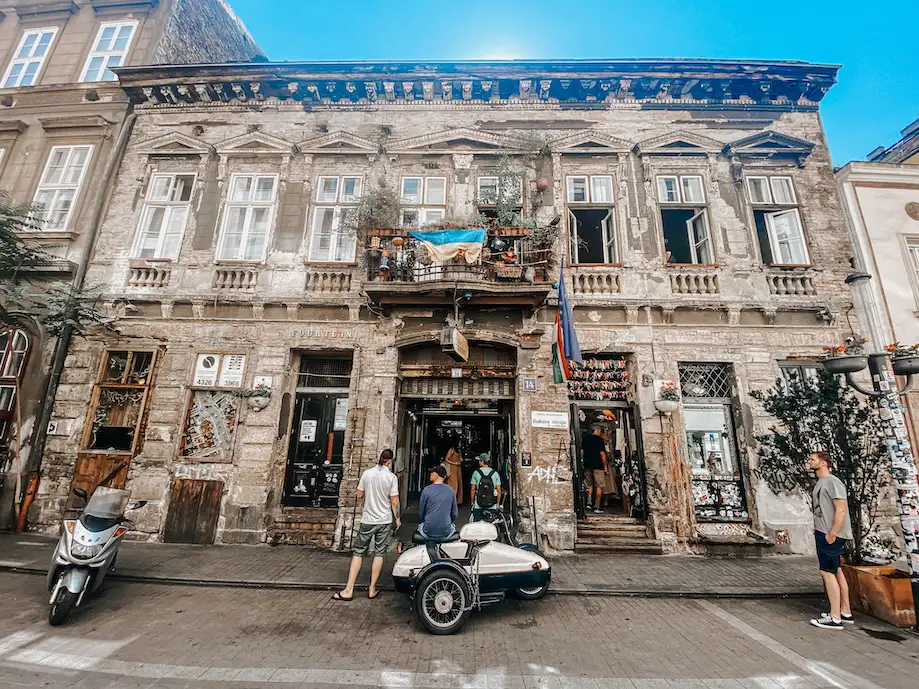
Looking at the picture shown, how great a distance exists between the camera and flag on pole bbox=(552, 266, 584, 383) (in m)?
7.72

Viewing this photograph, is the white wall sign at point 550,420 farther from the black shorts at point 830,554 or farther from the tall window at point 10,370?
the tall window at point 10,370

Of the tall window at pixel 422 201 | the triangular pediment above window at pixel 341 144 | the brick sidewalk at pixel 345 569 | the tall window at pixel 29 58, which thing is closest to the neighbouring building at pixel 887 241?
the brick sidewalk at pixel 345 569

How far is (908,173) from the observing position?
9781 millimetres

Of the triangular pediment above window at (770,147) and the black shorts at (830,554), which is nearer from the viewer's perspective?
the black shorts at (830,554)

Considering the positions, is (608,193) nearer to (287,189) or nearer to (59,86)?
(287,189)

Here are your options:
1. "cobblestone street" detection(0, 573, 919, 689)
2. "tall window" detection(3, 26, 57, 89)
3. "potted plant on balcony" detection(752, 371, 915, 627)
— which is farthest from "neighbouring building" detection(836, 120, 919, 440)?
"tall window" detection(3, 26, 57, 89)

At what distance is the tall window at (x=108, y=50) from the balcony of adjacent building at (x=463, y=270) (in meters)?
9.97

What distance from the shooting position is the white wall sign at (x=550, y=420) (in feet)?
28.1

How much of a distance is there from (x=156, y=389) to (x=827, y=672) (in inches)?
468

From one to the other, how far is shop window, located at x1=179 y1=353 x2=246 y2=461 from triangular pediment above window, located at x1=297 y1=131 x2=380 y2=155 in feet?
18.7

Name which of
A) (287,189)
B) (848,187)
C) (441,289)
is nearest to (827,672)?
(441,289)

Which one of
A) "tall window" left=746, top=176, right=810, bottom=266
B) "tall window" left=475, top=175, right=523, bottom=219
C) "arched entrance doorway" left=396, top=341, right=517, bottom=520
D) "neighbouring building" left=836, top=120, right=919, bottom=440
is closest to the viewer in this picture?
"neighbouring building" left=836, top=120, right=919, bottom=440

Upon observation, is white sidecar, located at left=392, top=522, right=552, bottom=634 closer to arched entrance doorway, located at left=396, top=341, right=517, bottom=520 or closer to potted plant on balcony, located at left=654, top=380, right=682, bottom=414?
arched entrance doorway, located at left=396, top=341, right=517, bottom=520

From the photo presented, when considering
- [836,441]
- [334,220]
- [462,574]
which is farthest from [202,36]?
[836,441]
